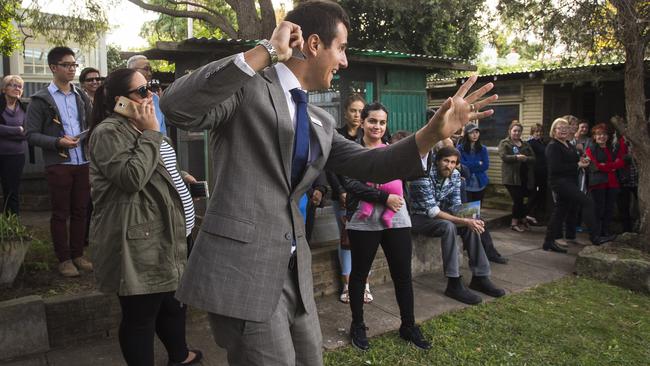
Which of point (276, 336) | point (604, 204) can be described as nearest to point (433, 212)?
point (276, 336)

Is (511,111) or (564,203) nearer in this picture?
(564,203)

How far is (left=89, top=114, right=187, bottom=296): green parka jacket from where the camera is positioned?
2.59 m

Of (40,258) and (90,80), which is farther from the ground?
(90,80)

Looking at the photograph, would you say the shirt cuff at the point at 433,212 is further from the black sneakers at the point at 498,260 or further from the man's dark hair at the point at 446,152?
the black sneakers at the point at 498,260

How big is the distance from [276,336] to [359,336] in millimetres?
2310

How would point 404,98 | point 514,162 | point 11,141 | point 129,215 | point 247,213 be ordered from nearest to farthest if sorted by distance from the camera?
1. point 247,213
2. point 129,215
3. point 11,141
4. point 514,162
5. point 404,98

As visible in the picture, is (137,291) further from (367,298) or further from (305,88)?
(367,298)

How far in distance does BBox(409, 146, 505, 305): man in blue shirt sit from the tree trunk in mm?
2605

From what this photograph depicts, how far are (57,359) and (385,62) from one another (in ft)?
22.3

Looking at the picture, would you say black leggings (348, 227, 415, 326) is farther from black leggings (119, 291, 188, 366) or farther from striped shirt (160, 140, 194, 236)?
black leggings (119, 291, 188, 366)

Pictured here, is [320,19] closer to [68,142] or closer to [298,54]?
[298,54]

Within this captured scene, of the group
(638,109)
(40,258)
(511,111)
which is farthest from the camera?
(511,111)

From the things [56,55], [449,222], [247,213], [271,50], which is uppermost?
[56,55]

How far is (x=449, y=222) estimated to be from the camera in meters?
5.18
